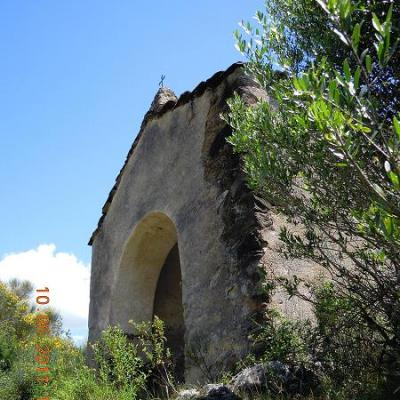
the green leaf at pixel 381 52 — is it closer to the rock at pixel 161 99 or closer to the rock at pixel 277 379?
the rock at pixel 277 379

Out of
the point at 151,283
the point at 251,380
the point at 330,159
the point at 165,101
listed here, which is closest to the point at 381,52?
the point at 330,159

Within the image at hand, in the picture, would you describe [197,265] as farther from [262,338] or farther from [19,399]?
[19,399]

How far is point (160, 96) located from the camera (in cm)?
800

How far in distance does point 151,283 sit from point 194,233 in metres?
2.64

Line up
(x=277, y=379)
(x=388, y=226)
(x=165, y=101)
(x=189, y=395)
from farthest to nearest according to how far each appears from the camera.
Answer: (x=165, y=101), (x=189, y=395), (x=277, y=379), (x=388, y=226)

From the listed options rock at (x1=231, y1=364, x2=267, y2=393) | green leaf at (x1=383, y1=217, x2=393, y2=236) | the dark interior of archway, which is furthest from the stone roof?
green leaf at (x1=383, y1=217, x2=393, y2=236)

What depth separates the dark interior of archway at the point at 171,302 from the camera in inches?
317

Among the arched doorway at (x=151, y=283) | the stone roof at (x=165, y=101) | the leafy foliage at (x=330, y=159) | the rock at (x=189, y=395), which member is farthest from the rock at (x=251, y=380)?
the arched doorway at (x=151, y=283)

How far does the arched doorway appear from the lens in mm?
7707

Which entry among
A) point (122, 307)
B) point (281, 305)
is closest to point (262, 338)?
point (281, 305)

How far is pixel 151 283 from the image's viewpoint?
26.7ft

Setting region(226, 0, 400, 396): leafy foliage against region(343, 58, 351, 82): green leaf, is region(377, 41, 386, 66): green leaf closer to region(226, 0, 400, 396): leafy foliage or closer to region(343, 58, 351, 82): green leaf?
region(343, 58, 351, 82): green leaf

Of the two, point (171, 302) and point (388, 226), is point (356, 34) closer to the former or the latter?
point (388, 226)

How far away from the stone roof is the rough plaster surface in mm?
17
